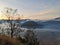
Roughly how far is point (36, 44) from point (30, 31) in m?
1.11

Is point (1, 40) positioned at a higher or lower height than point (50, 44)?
higher

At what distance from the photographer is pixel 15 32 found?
16109mm

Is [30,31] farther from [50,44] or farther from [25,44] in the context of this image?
[50,44]

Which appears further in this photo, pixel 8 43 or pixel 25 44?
pixel 25 44

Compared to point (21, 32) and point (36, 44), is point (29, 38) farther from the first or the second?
point (21, 32)

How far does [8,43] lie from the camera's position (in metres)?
11.8

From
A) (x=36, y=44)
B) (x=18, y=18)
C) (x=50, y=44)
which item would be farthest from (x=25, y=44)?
(x=50, y=44)

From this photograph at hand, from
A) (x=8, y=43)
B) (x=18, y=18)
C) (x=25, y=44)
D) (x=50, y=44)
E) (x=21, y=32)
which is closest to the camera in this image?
(x=8, y=43)

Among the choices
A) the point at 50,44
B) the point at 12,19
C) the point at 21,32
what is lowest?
the point at 50,44

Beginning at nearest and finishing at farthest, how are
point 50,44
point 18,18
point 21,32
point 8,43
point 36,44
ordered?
1. point 8,43
2. point 36,44
3. point 18,18
4. point 21,32
5. point 50,44

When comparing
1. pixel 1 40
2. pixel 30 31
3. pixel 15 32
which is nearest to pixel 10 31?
pixel 15 32

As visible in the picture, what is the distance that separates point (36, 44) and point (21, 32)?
2.82 m

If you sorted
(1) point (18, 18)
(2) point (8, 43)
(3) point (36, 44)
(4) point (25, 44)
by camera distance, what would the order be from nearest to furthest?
(2) point (8, 43) < (4) point (25, 44) < (3) point (36, 44) < (1) point (18, 18)

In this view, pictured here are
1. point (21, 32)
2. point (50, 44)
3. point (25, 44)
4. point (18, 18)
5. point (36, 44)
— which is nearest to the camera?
point (25, 44)
